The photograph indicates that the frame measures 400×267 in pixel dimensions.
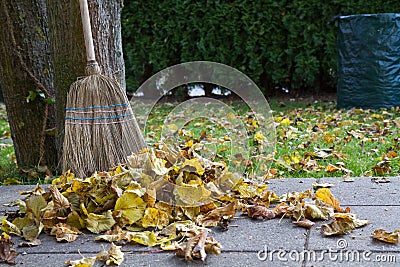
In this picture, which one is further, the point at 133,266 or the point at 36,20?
Result: the point at 36,20

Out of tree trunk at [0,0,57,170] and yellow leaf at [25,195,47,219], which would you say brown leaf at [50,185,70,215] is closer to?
yellow leaf at [25,195,47,219]

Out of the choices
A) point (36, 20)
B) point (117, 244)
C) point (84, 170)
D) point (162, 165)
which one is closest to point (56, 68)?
point (36, 20)

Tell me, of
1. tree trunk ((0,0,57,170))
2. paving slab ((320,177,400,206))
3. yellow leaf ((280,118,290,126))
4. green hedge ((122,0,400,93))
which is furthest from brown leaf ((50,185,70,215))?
green hedge ((122,0,400,93))

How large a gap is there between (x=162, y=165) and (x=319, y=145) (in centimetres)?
193

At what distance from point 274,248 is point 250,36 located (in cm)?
596

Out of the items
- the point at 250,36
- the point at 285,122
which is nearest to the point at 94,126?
the point at 285,122

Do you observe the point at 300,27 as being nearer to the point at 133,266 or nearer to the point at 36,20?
the point at 36,20

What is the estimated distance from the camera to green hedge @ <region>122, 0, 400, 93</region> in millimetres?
7453

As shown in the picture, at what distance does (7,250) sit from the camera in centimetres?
208

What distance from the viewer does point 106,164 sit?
289 centimetres

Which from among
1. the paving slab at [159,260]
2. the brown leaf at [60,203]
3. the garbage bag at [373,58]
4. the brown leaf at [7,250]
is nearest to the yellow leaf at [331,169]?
the paving slab at [159,260]

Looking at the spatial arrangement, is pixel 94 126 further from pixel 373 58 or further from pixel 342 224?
pixel 373 58

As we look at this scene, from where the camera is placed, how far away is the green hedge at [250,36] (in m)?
7.45

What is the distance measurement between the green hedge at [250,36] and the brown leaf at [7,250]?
5.92 m
